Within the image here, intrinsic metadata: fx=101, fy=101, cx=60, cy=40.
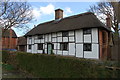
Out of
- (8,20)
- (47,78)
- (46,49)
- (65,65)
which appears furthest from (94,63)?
(8,20)

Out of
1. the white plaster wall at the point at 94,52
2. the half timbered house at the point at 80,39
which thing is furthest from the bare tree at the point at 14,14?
the white plaster wall at the point at 94,52

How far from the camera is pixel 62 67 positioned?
562 cm

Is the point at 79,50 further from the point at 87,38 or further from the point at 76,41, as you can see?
the point at 87,38

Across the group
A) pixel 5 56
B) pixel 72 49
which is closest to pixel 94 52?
pixel 72 49

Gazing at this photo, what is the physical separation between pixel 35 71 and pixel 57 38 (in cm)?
1023

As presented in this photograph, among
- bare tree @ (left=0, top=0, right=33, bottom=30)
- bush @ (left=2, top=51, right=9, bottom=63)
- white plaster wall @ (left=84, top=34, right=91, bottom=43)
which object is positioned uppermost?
bare tree @ (left=0, top=0, right=33, bottom=30)

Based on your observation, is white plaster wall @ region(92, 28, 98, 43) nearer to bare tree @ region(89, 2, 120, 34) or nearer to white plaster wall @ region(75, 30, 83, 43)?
white plaster wall @ region(75, 30, 83, 43)

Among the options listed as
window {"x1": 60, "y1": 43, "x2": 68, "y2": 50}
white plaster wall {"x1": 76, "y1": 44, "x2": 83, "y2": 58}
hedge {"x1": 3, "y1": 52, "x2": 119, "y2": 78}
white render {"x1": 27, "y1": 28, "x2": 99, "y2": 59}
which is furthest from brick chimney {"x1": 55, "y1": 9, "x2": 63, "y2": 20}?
hedge {"x1": 3, "y1": 52, "x2": 119, "y2": 78}

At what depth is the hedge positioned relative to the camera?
4184 millimetres

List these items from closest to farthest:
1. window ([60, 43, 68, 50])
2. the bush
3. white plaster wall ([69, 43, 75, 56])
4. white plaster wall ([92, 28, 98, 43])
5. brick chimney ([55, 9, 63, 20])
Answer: the bush
white plaster wall ([92, 28, 98, 43])
white plaster wall ([69, 43, 75, 56])
window ([60, 43, 68, 50])
brick chimney ([55, 9, 63, 20])

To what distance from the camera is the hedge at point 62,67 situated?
4184 millimetres

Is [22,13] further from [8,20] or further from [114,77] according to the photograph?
[114,77]

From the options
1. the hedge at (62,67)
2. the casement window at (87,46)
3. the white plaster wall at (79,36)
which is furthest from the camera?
the white plaster wall at (79,36)

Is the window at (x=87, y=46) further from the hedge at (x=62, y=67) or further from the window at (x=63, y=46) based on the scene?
the hedge at (x=62, y=67)
